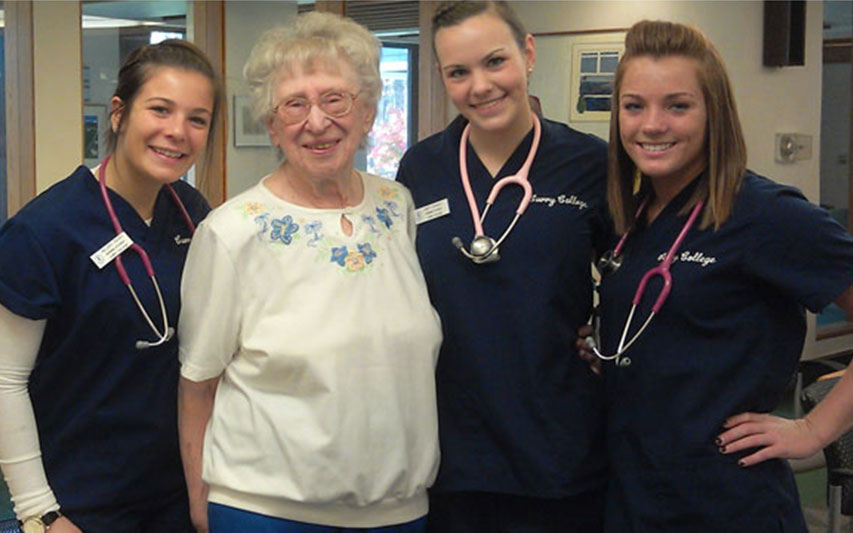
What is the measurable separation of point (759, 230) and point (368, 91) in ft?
2.38

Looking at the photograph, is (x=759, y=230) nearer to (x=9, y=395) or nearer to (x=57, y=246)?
(x=57, y=246)

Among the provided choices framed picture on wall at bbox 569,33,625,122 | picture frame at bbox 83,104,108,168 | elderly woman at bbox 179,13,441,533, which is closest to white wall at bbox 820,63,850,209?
framed picture on wall at bbox 569,33,625,122

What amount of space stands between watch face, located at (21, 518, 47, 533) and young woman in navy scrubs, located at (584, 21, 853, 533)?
1053 millimetres

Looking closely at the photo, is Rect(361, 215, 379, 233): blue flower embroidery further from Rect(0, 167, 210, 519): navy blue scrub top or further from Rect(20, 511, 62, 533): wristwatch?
Rect(20, 511, 62, 533): wristwatch

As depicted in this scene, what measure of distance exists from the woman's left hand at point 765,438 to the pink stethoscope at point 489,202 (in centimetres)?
52

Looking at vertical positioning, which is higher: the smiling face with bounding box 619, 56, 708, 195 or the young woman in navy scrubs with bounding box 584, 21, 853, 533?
the smiling face with bounding box 619, 56, 708, 195

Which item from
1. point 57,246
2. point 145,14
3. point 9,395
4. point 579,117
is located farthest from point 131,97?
point 145,14

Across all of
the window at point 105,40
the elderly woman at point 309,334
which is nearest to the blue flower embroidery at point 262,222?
the elderly woman at point 309,334

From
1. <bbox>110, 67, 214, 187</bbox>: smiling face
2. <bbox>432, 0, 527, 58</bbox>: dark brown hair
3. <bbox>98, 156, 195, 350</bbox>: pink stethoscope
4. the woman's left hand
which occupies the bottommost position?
the woman's left hand

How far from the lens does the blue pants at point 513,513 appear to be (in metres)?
1.82

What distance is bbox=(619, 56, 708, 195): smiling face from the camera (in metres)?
1.64

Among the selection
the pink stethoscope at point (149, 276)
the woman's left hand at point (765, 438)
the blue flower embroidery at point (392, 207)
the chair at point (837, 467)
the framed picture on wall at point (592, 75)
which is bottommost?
the chair at point (837, 467)

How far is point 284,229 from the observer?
5.38ft

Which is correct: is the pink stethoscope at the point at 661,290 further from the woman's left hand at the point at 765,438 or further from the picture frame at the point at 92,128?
the picture frame at the point at 92,128
